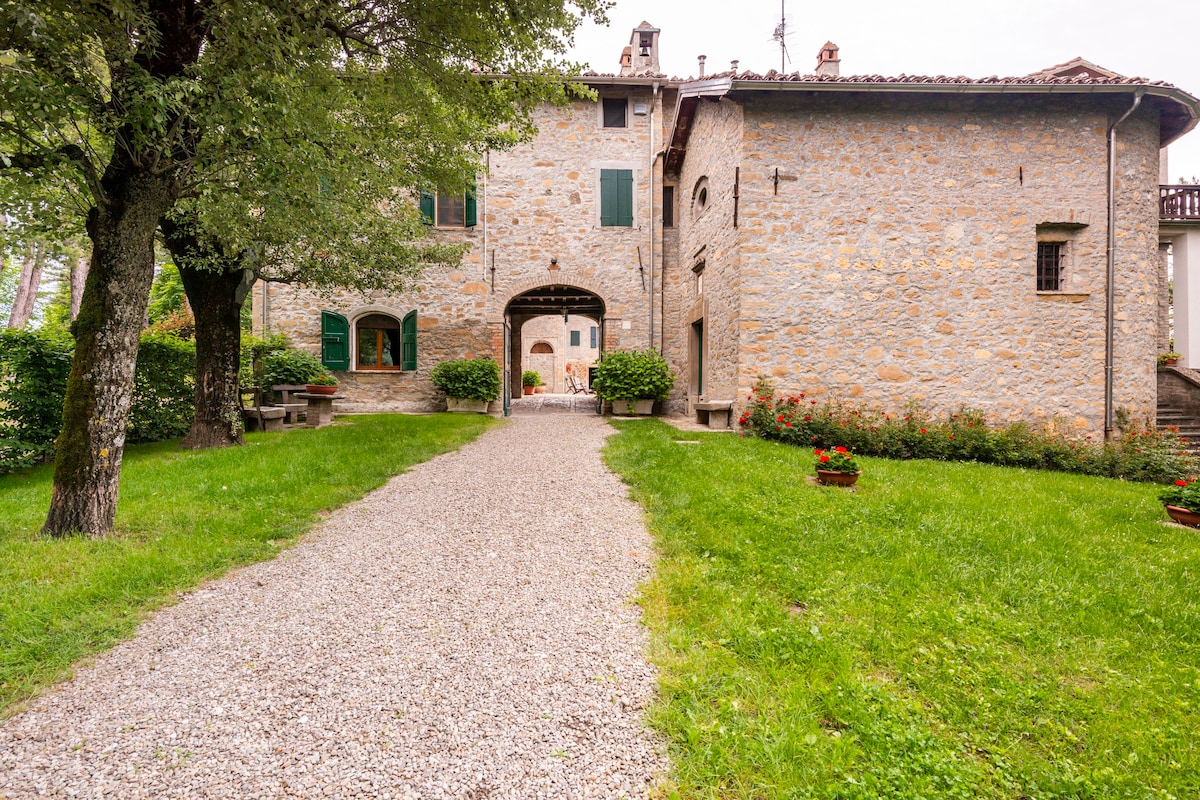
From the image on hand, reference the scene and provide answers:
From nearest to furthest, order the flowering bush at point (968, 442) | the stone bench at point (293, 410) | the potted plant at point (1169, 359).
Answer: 1. the flowering bush at point (968, 442)
2. the stone bench at point (293, 410)
3. the potted plant at point (1169, 359)

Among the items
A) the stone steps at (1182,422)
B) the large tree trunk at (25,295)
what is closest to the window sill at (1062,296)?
the stone steps at (1182,422)

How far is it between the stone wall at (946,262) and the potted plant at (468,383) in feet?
19.7

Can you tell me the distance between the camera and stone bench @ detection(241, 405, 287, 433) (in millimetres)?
8484

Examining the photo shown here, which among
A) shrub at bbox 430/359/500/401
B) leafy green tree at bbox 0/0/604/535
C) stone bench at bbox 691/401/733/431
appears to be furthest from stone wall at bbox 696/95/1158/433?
leafy green tree at bbox 0/0/604/535

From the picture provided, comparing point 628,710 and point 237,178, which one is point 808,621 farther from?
point 237,178

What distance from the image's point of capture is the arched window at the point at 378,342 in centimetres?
1229

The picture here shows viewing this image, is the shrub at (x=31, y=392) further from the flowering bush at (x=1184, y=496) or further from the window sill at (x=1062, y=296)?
the window sill at (x=1062, y=296)

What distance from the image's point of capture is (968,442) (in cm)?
767

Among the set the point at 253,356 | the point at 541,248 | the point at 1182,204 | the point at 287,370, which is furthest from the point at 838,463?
the point at 1182,204

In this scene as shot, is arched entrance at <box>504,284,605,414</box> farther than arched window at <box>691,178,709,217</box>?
Yes

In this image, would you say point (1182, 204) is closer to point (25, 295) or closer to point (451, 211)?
point (451, 211)

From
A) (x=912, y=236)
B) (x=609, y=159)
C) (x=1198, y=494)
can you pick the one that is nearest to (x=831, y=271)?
(x=912, y=236)

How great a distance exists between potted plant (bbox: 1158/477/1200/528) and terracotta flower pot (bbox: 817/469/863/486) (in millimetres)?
2625

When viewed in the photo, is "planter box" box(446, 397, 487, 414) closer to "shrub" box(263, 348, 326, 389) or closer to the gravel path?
"shrub" box(263, 348, 326, 389)
